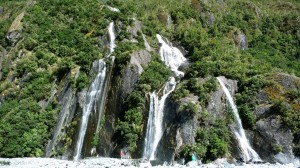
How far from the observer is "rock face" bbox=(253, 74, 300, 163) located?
99.1ft

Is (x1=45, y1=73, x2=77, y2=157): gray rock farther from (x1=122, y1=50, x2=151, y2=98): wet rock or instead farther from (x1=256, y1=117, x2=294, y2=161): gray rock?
(x1=256, y1=117, x2=294, y2=161): gray rock

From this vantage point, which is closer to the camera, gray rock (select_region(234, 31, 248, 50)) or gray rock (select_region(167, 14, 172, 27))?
gray rock (select_region(167, 14, 172, 27))

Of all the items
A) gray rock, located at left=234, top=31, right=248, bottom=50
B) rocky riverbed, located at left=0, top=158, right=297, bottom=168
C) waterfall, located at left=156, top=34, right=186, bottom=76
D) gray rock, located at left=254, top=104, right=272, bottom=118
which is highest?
gray rock, located at left=234, top=31, right=248, bottom=50

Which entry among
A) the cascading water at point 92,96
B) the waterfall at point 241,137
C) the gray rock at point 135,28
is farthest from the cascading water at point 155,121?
the gray rock at point 135,28

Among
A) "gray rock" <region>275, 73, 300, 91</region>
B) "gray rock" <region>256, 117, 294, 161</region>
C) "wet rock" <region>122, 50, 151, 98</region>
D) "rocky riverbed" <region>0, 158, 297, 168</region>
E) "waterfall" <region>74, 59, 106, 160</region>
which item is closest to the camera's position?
"rocky riverbed" <region>0, 158, 297, 168</region>

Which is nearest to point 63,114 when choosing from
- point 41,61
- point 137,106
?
point 137,106

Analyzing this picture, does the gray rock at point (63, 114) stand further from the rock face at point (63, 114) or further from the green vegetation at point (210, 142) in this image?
the green vegetation at point (210, 142)

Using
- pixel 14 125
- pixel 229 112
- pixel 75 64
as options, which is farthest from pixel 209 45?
pixel 14 125

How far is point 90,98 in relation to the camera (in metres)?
36.0

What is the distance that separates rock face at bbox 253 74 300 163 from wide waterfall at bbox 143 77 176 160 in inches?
325

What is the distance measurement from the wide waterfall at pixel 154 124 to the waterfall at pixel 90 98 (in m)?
5.70

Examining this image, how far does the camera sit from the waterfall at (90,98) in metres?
33.4

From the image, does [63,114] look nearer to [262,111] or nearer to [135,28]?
[135,28]

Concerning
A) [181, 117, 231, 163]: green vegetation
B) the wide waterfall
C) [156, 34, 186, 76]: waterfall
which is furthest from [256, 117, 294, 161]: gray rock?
[156, 34, 186, 76]: waterfall
